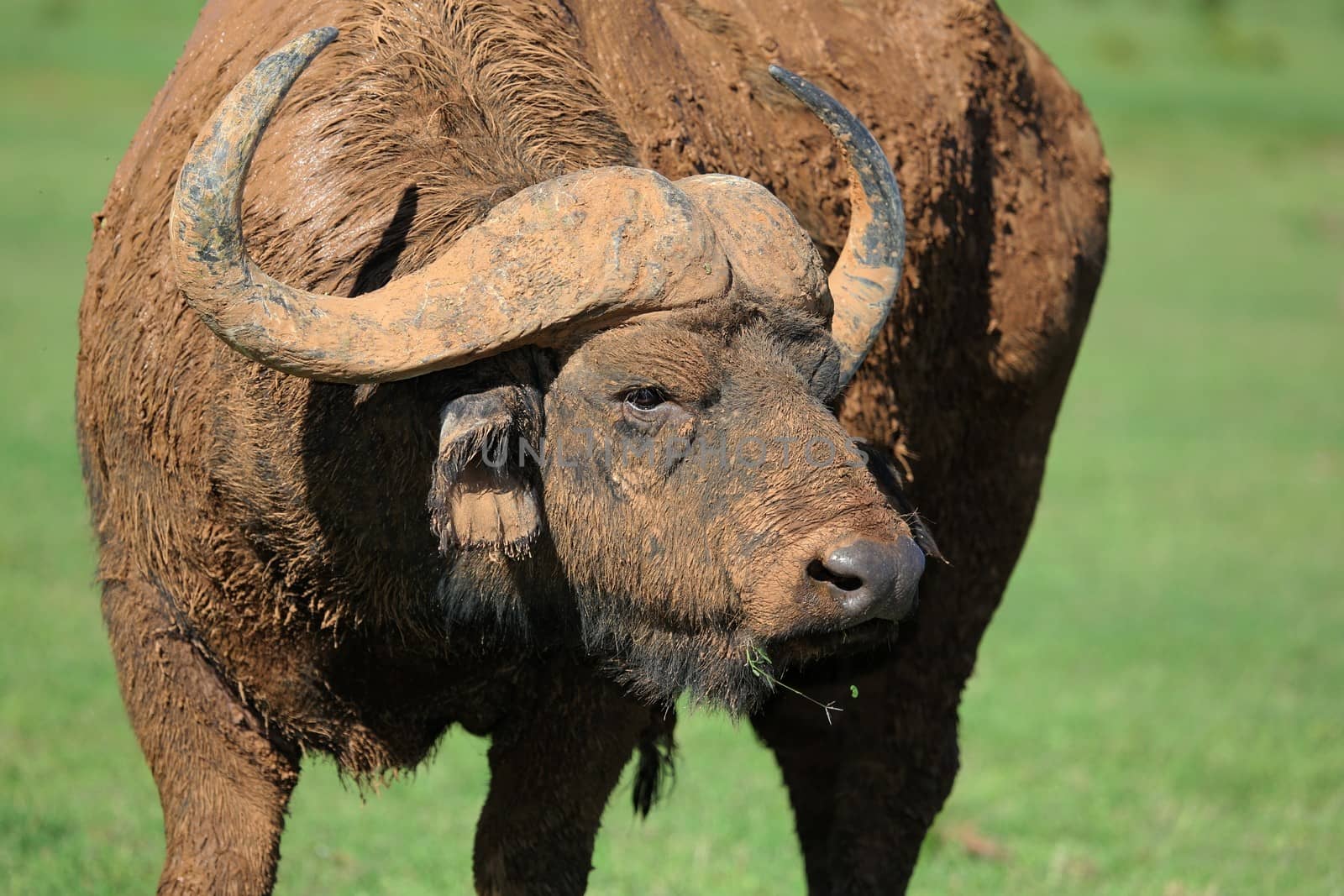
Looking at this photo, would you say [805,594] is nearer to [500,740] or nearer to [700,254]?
[700,254]

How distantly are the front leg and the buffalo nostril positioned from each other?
1178mm

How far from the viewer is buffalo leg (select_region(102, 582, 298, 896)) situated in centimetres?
455

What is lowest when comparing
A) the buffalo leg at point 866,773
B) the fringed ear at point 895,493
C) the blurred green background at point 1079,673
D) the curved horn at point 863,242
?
the blurred green background at point 1079,673

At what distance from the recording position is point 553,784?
4.79 metres

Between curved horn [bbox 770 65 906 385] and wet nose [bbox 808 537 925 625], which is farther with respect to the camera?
curved horn [bbox 770 65 906 385]

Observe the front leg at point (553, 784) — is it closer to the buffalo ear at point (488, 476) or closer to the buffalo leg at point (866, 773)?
the buffalo ear at point (488, 476)

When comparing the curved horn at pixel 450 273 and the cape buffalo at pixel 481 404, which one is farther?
the cape buffalo at pixel 481 404

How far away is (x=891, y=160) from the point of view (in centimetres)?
579

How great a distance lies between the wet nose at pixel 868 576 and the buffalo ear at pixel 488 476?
28.1 inches

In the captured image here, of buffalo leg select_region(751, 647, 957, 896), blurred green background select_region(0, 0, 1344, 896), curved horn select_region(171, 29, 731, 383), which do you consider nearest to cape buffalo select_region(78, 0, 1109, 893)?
curved horn select_region(171, 29, 731, 383)

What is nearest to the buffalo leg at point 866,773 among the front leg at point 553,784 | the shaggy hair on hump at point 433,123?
the front leg at point 553,784

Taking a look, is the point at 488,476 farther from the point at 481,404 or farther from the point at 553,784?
the point at 553,784

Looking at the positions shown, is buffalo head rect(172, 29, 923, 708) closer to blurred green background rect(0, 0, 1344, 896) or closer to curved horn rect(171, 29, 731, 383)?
curved horn rect(171, 29, 731, 383)

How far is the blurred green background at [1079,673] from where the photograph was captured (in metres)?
6.90
